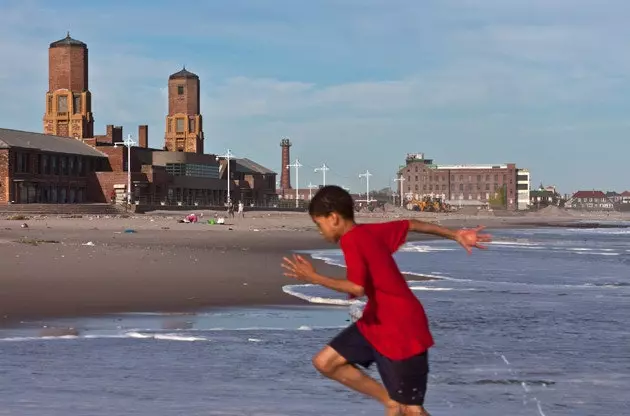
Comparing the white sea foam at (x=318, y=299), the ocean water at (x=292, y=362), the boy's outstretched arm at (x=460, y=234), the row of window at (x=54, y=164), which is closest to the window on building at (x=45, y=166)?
the row of window at (x=54, y=164)

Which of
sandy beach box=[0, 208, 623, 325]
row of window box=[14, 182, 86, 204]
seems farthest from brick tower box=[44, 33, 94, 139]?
sandy beach box=[0, 208, 623, 325]

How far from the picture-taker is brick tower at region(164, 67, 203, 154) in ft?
425

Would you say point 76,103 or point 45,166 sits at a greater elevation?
point 76,103

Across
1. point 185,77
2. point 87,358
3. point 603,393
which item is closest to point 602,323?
point 603,393

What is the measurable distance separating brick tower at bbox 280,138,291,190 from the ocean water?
16988 cm

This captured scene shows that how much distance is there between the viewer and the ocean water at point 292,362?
734 centimetres

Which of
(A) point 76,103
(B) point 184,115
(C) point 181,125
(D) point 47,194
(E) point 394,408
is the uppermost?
(B) point 184,115

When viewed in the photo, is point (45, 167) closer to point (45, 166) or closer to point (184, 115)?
point (45, 166)

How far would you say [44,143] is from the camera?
86875mm

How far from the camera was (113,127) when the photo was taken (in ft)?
333

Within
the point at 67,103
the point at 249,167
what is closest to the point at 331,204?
the point at 67,103

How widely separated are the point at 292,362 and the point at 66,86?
10205cm

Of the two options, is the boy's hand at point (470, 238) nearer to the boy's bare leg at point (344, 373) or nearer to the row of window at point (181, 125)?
the boy's bare leg at point (344, 373)

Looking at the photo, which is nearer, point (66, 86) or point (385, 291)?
point (385, 291)
